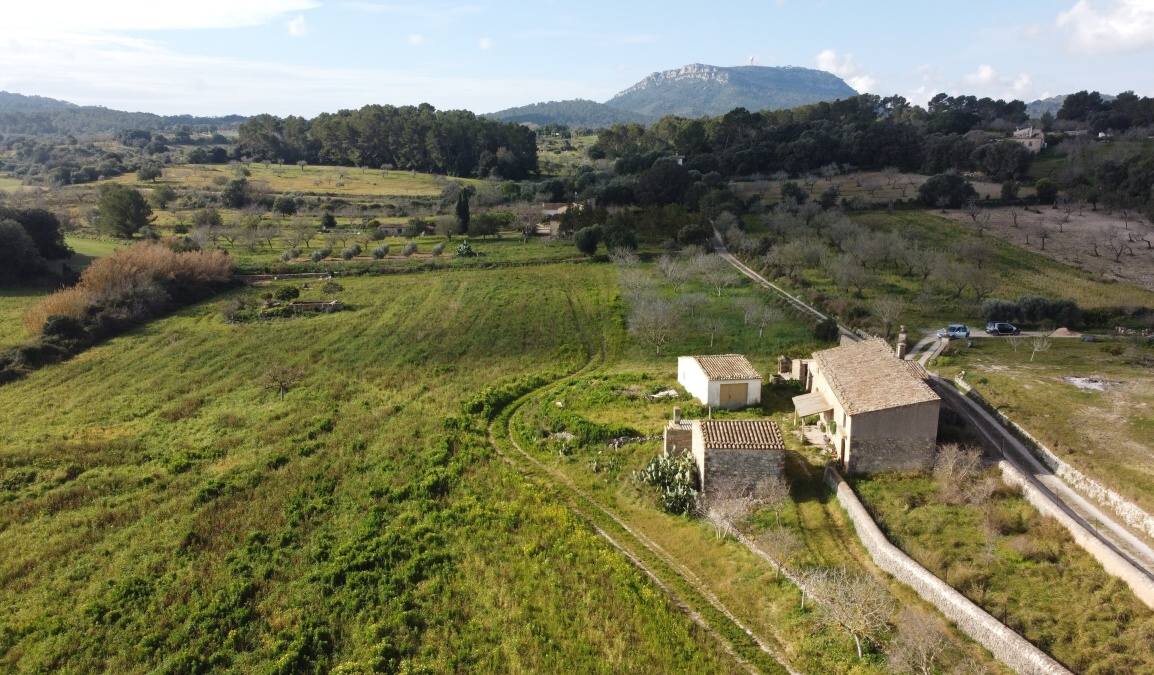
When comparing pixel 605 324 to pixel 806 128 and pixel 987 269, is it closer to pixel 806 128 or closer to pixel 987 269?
pixel 987 269

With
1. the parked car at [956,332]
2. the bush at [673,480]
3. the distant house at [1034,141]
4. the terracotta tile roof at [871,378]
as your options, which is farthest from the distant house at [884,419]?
the distant house at [1034,141]

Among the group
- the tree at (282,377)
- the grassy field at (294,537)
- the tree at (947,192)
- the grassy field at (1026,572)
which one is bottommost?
the grassy field at (294,537)

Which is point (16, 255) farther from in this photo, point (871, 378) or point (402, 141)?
point (402, 141)

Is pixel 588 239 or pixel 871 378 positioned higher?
pixel 588 239

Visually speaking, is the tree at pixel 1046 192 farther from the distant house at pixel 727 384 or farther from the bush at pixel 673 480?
the bush at pixel 673 480

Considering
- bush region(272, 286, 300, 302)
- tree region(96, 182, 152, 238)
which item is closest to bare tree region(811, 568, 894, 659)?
bush region(272, 286, 300, 302)

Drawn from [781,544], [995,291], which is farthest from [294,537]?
[995,291]
